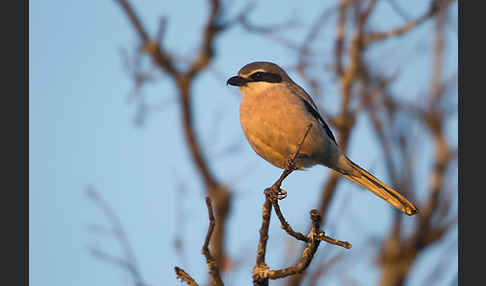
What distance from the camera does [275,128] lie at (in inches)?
142

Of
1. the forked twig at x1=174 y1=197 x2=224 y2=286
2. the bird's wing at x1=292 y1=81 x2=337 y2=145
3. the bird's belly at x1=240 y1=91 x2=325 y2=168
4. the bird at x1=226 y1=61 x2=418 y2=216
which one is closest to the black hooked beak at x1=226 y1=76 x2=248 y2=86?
the bird at x1=226 y1=61 x2=418 y2=216

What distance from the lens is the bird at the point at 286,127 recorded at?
3633 millimetres

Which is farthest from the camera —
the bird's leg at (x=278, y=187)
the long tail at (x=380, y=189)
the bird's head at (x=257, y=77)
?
the bird's head at (x=257, y=77)

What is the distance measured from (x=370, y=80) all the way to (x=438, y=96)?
1.02 m

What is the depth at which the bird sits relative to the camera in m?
3.63

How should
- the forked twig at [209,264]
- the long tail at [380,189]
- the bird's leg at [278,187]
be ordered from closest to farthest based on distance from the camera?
the forked twig at [209,264] < the bird's leg at [278,187] < the long tail at [380,189]

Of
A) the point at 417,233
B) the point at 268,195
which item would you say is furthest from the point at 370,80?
the point at 268,195

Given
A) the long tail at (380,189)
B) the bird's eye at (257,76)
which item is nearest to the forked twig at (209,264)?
the long tail at (380,189)

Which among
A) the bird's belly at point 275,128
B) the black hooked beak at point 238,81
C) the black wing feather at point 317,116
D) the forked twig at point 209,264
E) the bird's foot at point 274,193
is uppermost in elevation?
the black hooked beak at point 238,81

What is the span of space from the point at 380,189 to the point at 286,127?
92cm

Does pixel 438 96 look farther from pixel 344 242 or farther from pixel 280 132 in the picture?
pixel 344 242

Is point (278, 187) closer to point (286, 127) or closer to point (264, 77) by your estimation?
point (286, 127)

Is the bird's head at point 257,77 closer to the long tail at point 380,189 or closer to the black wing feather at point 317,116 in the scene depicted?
the black wing feather at point 317,116

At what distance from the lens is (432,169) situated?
823 cm
